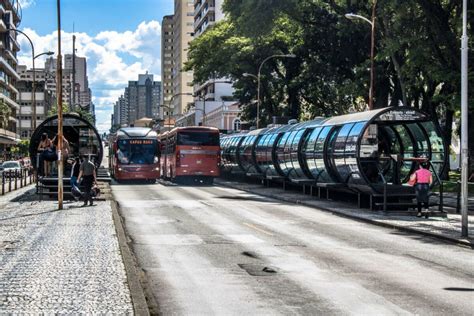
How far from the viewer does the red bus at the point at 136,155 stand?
40969 millimetres

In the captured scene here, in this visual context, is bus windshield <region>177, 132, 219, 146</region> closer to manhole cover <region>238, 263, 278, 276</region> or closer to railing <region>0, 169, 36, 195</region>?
railing <region>0, 169, 36, 195</region>

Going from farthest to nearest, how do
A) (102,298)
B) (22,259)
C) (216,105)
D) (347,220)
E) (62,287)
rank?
1. (216,105)
2. (347,220)
3. (22,259)
4. (62,287)
5. (102,298)

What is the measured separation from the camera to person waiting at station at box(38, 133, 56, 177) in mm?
27766

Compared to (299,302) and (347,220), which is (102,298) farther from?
(347,220)

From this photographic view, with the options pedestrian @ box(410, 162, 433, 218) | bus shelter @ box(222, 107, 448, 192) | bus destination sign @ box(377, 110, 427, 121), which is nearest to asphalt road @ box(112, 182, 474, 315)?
pedestrian @ box(410, 162, 433, 218)

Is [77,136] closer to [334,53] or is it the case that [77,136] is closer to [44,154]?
[44,154]

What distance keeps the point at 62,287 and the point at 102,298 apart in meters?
0.91

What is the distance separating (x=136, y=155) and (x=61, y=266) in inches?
1222

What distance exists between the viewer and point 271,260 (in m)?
11.9

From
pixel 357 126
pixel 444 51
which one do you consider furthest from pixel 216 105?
pixel 357 126

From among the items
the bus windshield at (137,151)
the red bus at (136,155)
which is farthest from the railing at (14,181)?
the bus windshield at (137,151)

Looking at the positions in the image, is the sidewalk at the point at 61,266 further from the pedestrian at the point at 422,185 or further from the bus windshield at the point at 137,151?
the bus windshield at the point at 137,151

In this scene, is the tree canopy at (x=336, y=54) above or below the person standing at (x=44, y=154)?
above

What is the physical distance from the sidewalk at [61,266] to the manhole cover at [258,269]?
6.54 ft
